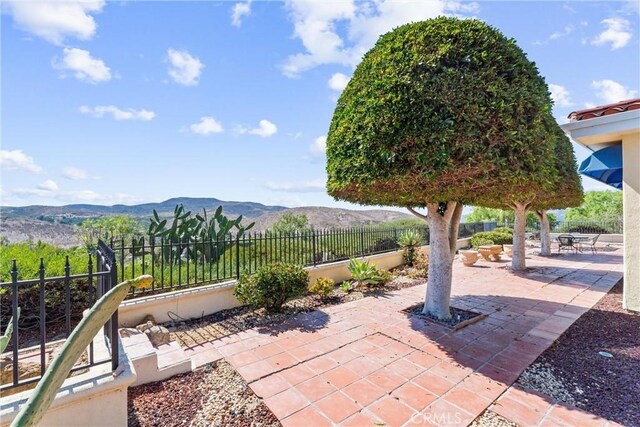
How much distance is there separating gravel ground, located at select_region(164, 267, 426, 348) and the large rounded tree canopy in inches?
118

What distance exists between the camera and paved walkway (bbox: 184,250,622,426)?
9.69 feet

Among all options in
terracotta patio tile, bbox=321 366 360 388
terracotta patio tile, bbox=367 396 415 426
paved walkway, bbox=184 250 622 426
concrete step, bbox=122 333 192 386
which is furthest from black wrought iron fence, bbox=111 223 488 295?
terracotta patio tile, bbox=367 396 415 426

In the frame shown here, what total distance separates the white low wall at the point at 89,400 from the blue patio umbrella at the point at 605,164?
28.6 feet

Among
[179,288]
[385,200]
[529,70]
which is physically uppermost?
[529,70]

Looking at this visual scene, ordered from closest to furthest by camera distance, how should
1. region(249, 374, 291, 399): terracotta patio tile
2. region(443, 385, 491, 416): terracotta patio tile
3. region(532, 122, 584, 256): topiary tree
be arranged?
region(443, 385, 491, 416): terracotta patio tile
region(249, 374, 291, 399): terracotta patio tile
region(532, 122, 584, 256): topiary tree

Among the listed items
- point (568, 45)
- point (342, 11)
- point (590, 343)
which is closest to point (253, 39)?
point (342, 11)

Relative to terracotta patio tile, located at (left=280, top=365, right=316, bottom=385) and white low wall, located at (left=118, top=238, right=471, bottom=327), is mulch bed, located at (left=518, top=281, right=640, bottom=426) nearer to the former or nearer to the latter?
terracotta patio tile, located at (left=280, top=365, right=316, bottom=385)

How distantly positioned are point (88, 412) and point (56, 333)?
3.86 m

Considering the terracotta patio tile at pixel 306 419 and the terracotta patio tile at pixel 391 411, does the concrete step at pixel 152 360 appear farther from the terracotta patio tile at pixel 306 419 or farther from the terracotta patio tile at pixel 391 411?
the terracotta patio tile at pixel 391 411

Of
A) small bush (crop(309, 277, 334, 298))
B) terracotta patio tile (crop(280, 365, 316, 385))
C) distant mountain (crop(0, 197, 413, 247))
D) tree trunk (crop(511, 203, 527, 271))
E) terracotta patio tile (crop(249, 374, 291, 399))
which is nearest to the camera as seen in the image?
terracotta patio tile (crop(249, 374, 291, 399))

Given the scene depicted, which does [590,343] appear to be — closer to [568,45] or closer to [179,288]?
[568,45]

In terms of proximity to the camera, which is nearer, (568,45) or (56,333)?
(56,333)

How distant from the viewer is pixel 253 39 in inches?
265

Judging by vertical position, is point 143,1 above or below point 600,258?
above
